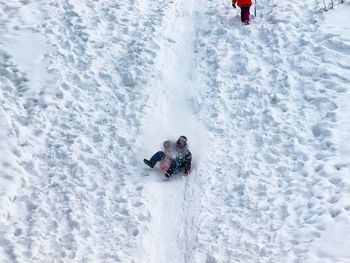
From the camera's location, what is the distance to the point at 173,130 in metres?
11.7

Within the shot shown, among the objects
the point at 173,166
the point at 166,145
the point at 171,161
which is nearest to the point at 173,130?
the point at 166,145

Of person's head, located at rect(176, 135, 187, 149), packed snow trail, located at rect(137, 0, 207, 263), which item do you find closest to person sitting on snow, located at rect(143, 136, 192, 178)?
person's head, located at rect(176, 135, 187, 149)

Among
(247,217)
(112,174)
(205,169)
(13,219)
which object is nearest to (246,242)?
(247,217)

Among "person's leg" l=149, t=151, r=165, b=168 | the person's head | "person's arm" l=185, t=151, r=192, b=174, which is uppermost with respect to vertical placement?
the person's head

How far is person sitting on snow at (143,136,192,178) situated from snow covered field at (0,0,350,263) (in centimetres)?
21

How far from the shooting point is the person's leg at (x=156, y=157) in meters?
10.4

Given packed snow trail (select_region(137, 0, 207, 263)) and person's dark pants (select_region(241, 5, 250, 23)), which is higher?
person's dark pants (select_region(241, 5, 250, 23))

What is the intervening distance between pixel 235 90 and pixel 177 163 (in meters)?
3.25

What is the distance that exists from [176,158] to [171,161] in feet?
0.55

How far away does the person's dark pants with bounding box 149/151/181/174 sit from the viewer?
10.4m

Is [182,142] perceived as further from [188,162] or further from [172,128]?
[172,128]

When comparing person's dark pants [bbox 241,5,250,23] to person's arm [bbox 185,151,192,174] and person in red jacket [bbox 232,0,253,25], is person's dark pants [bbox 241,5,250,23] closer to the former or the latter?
person in red jacket [bbox 232,0,253,25]

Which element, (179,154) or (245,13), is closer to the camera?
(179,154)

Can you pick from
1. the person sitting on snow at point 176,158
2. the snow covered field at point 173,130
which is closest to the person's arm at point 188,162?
the person sitting on snow at point 176,158
